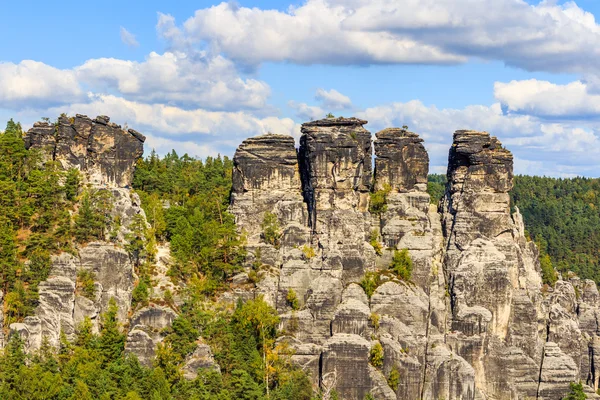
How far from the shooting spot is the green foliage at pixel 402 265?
323 feet

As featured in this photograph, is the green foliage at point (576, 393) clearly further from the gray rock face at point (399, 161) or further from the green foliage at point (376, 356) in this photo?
the gray rock face at point (399, 161)

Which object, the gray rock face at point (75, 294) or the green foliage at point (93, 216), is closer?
the gray rock face at point (75, 294)

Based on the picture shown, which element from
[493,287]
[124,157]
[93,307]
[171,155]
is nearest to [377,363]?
[493,287]

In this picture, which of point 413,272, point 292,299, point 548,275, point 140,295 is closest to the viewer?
point 140,295

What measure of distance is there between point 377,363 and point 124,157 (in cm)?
3408

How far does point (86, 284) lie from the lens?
91.4 metres

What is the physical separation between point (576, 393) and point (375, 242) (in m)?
24.3

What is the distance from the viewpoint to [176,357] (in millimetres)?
88438

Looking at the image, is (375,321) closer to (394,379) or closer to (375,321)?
(375,321)

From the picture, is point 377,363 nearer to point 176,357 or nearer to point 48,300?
point 176,357

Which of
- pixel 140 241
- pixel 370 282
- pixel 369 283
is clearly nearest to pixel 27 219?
pixel 140 241

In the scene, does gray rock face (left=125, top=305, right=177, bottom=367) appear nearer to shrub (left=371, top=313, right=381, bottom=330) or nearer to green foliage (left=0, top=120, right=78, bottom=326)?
green foliage (left=0, top=120, right=78, bottom=326)

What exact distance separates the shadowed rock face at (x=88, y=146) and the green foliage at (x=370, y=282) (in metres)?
26.9

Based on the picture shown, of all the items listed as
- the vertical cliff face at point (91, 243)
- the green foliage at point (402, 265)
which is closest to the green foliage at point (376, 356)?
the green foliage at point (402, 265)
